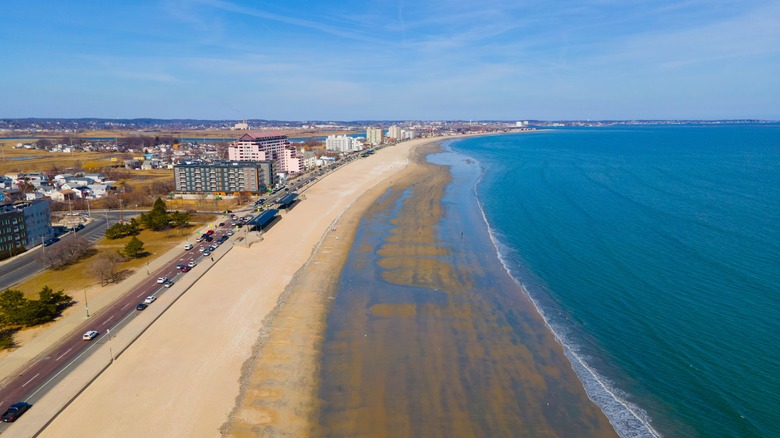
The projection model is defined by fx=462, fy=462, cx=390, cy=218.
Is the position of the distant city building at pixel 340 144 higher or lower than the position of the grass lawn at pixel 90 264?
higher

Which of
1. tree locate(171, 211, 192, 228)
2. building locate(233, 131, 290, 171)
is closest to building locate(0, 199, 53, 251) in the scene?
tree locate(171, 211, 192, 228)

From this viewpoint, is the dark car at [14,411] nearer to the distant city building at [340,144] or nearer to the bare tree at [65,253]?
the bare tree at [65,253]

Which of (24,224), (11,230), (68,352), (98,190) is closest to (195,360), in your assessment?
(68,352)

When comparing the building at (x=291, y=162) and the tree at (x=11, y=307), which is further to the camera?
the building at (x=291, y=162)

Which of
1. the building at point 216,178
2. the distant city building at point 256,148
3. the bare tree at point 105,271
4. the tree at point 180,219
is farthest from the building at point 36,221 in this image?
the distant city building at point 256,148

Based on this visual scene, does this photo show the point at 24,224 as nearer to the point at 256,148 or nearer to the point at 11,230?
the point at 11,230

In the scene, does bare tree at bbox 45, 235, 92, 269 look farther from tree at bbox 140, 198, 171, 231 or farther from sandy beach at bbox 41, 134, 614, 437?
sandy beach at bbox 41, 134, 614, 437

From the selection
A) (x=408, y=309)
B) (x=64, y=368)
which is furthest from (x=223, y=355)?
(x=408, y=309)
